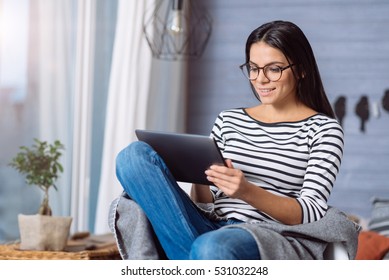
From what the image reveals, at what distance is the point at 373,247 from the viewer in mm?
2803

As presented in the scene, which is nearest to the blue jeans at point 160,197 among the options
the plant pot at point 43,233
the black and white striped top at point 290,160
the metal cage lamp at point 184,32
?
the black and white striped top at point 290,160

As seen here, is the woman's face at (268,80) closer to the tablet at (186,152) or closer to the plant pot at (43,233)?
the tablet at (186,152)

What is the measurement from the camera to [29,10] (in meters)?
3.12

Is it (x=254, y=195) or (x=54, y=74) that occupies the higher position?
(x=54, y=74)

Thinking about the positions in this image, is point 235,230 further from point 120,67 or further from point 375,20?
point 375,20

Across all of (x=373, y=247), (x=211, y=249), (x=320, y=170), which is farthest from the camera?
(x=373, y=247)

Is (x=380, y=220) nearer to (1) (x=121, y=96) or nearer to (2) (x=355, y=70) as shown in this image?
(2) (x=355, y=70)

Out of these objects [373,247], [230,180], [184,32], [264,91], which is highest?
[184,32]

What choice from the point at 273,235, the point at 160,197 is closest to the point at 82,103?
the point at 160,197

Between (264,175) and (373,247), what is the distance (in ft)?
4.24

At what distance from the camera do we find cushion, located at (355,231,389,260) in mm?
2773

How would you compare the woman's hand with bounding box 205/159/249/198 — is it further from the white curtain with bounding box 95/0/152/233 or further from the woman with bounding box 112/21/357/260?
the white curtain with bounding box 95/0/152/233
